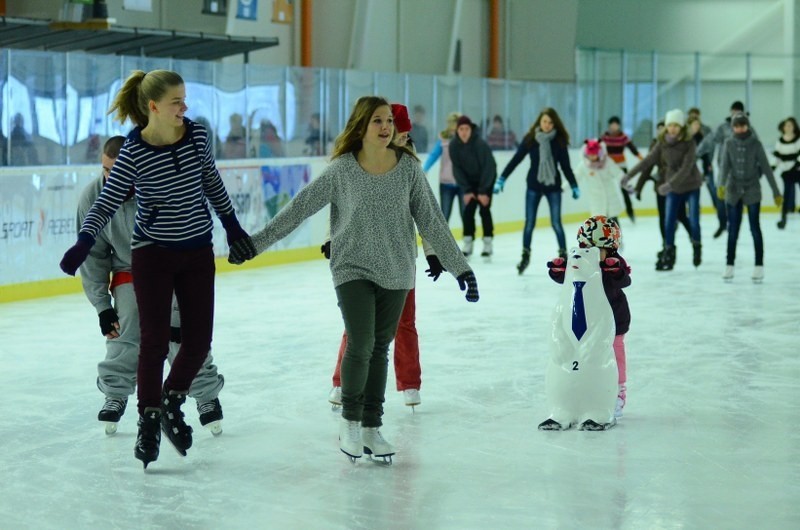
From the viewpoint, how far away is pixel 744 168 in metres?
10.2

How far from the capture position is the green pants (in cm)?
450

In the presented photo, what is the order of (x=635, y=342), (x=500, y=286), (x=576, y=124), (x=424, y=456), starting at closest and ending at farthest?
(x=424, y=456)
(x=635, y=342)
(x=500, y=286)
(x=576, y=124)

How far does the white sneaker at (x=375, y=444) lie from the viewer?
4707 mm

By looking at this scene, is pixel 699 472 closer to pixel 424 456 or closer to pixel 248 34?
pixel 424 456

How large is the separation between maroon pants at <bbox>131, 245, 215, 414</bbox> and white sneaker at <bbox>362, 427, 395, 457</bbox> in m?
0.63

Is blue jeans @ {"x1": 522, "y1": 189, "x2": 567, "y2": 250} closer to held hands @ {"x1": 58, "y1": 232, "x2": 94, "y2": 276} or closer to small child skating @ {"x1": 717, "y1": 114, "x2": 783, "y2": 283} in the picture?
small child skating @ {"x1": 717, "y1": 114, "x2": 783, "y2": 283}

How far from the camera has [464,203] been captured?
1275cm

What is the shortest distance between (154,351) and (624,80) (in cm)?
1672

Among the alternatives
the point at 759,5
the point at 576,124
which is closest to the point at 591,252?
the point at 576,124

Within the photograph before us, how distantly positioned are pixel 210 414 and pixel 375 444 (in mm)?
796

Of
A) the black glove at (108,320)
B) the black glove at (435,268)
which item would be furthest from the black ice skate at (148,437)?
the black glove at (435,268)

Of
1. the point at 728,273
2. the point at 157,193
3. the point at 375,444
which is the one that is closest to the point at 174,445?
the point at 375,444

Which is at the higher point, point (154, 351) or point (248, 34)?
point (248, 34)

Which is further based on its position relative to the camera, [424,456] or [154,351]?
[424,456]
